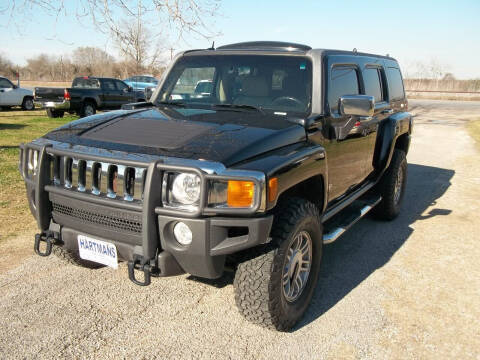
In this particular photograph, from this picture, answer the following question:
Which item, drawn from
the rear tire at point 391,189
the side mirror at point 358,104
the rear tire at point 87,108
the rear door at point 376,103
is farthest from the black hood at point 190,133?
the rear tire at point 87,108

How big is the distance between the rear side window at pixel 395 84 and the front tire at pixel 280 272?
3110 mm

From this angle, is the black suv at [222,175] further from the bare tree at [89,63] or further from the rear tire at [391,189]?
the bare tree at [89,63]

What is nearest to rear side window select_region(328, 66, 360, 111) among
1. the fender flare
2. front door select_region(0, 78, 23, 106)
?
the fender flare

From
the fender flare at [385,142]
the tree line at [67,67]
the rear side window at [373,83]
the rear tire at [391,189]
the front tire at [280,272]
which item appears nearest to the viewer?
the front tire at [280,272]

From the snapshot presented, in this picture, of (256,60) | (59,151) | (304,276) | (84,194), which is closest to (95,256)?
(84,194)

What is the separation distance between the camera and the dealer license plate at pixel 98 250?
282cm

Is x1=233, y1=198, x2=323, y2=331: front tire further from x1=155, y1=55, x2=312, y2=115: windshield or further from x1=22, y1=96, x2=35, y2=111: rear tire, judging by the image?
x1=22, y1=96, x2=35, y2=111: rear tire

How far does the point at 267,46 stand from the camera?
13.6 feet

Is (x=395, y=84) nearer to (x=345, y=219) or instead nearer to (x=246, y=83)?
(x=345, y=219)

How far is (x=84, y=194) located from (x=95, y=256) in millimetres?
432

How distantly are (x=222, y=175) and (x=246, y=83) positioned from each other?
5.45 feet

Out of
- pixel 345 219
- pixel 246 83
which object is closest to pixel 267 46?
pixel 246 83

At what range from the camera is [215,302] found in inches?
137

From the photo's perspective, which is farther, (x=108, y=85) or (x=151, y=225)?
(x=108, y=85)
